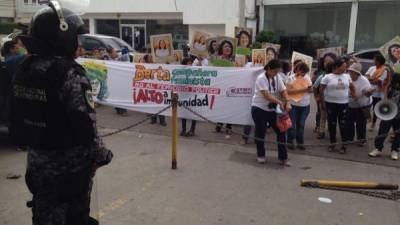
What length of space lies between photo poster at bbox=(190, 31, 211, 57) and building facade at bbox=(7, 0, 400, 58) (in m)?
12.5

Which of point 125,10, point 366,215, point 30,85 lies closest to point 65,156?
point 30,85

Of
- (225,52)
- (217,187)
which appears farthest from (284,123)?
(225,52)

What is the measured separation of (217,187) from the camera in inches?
216

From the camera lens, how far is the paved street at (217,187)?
461 cm

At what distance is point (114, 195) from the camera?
518 cm

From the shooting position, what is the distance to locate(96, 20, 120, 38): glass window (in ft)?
95.1

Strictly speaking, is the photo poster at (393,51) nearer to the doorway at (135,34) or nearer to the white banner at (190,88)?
the white banner at (190,88)

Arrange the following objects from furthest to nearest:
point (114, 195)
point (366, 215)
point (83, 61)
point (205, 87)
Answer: point (83, 61), point (205, 87), point (114, 195), point (366, 215)

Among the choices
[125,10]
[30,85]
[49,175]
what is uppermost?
[125,10]

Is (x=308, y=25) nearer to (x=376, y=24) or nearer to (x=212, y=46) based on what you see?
(x=376, y=24)

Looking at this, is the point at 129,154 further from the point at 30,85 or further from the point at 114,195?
the point at 30,85

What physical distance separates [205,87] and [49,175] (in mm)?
5436

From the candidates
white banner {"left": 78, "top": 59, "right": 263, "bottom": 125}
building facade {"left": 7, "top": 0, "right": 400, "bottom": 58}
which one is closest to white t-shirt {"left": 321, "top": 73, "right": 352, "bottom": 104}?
white banner {"left": 78, "top": 59, "right": 263, "bottom": 125}

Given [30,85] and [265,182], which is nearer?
[30,85]
